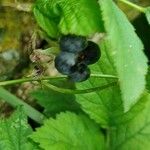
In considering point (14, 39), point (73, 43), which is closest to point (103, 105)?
point (14, 39)

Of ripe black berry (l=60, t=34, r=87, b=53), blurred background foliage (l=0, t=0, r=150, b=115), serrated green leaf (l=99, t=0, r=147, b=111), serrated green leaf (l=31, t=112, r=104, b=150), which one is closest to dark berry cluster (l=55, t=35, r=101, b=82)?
ripe black berry (l=60, t=34, r=87, b=53)

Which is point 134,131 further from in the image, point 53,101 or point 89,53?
point 89,53

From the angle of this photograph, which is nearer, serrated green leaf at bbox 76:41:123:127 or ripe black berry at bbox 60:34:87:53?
ripe black berry at bbox 60:34:87:53

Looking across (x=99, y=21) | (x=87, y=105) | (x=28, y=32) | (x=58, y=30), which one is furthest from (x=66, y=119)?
(x=99, y=21)

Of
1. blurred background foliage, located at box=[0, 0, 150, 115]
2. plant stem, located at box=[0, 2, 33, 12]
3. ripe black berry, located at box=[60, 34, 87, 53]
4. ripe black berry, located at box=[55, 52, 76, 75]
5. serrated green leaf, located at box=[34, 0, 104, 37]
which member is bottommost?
blurred background foliage, located at box=[0, 0, 150, 115]

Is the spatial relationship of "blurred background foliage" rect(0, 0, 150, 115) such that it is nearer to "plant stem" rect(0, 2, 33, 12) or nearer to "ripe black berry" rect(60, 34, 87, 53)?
"plant stem" rect(0, 2, 33, 12)

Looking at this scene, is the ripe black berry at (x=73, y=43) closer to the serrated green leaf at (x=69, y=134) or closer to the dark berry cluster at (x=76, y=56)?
the dark berry cluster at (x=76, y=56)

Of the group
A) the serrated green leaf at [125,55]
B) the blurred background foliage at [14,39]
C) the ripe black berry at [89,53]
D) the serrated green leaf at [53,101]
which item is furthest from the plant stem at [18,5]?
the serrated green leaf at [125,55]
